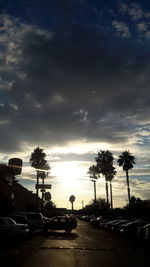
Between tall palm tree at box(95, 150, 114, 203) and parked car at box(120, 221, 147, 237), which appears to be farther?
tall palm tree at box(95, 150, 114, 203)

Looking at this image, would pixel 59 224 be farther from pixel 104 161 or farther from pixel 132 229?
pixel 104 161

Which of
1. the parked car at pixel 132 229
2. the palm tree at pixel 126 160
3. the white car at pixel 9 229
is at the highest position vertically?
the palm tree at pixel 126 160

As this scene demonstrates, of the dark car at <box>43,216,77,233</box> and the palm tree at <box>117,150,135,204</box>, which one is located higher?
the palm tree at <box>117,150,135,204</box>

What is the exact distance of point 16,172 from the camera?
43844mm

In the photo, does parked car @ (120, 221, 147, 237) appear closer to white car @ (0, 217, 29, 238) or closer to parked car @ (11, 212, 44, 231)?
parked car @ (11, 212, 44, 231)

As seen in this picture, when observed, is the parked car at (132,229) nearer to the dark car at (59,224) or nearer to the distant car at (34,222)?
the dark car at (59,224)

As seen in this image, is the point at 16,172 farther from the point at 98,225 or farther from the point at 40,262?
the point at 40,262

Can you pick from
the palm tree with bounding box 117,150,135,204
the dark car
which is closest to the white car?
the dark car

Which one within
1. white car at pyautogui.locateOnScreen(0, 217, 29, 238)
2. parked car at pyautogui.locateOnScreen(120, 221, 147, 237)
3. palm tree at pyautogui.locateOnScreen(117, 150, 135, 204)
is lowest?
parked car at pyautogui.locateOnScreen(120, 221, 147, 237)

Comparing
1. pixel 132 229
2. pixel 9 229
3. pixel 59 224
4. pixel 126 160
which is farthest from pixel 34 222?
pixel 126 160

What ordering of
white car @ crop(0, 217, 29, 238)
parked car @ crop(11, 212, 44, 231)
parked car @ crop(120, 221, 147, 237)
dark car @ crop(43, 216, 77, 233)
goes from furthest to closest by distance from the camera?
1. dark car @ crop(43, 216, 77, 233)
2. parked car @ crop(11, 212, 44, 231)
3. parked car @ crop(120, 221, 147, 237)
4. white car @ crop(0, 217, 29, 238)

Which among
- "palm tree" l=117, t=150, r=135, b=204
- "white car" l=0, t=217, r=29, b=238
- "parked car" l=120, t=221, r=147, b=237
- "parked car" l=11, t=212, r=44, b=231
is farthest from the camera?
"palm tree" l=117, t=150, r=135, b=204

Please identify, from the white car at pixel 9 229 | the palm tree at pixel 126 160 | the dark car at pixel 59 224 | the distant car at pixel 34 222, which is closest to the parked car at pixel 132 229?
the dark car at pixel 59 224

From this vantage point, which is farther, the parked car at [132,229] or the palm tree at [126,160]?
the palm tree at [126,160]
